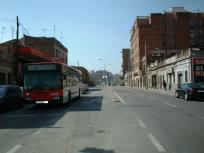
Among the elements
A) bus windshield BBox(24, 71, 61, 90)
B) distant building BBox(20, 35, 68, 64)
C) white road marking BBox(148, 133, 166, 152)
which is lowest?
white road marking BBox(148, 133, 166, 152)

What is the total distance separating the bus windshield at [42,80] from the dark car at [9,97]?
1.27 meters

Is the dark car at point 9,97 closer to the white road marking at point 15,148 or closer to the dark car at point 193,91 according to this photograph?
the white road marking at point 15,148

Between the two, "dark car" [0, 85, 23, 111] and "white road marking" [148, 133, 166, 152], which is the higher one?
"dark car" [0, 85, 23, 111]

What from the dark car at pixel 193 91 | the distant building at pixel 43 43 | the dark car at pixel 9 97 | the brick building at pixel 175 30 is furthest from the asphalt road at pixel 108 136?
the brick building at pixel 175 30

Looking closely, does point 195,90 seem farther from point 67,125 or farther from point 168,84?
point 168,84

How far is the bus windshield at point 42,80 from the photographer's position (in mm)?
25188

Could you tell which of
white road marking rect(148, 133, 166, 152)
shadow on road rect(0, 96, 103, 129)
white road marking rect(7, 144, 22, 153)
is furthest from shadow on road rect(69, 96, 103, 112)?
white road marking rect(7, 144, 22, 153)

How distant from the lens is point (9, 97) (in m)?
25.5

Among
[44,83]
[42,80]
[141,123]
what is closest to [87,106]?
[44,83]

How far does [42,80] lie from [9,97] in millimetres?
2302

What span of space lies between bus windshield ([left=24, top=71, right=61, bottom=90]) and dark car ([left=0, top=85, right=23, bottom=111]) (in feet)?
4.17

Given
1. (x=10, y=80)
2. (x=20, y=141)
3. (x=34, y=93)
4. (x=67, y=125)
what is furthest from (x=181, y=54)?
(x=20, y=141)

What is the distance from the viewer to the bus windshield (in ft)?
82.6

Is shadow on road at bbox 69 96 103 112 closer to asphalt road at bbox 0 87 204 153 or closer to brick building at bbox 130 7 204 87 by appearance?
asphalt road at bbox 0 87 204 153
